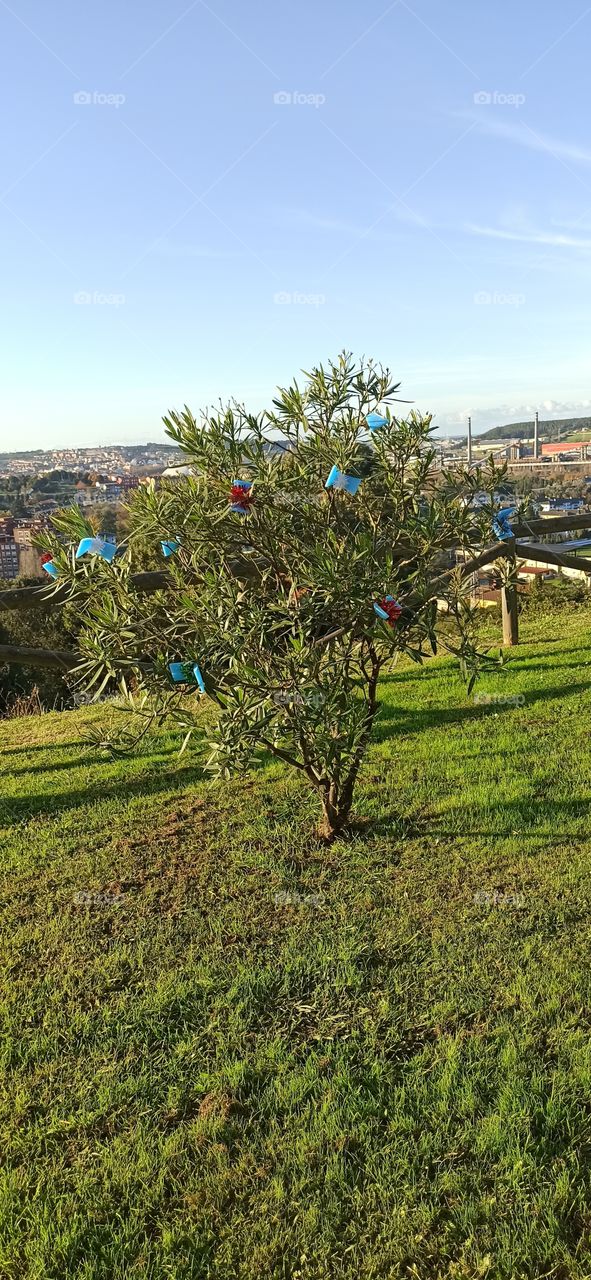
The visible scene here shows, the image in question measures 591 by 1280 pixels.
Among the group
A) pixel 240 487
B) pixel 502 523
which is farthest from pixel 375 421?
pixel 502 523

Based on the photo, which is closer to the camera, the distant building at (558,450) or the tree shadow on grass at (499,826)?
the tree shadow on grass at (499,826)

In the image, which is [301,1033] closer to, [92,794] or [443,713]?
[92,794]

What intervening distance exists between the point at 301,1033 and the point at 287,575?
204cm

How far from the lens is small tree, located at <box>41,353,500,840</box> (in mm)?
3395

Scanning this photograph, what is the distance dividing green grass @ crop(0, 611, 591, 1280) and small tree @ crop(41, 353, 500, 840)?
77 centimetres

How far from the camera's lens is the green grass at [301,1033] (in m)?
2.12

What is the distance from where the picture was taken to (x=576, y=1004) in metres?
2.88

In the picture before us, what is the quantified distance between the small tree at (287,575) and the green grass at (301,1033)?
77 centimetres

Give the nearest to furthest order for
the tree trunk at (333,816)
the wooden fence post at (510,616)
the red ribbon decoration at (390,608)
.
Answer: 1. the red ribbon decoration at (390,608)
2. the tree trunk at (333,816)
3. the wooden fence post at (510,616)

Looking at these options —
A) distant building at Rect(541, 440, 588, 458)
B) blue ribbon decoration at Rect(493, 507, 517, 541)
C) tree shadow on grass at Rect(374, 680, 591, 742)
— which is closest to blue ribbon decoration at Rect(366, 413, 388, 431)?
blue ribbon decoration at Rect(493, 507, 517, 541)

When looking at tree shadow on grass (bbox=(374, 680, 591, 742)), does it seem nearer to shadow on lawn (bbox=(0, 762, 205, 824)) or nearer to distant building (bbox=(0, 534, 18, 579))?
shadow on lawn (bbox=(0, 762, 205, 824))

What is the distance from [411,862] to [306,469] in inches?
82.7

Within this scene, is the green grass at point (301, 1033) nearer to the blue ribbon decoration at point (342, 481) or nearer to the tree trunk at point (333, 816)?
the tree trunk at point (333, 816)

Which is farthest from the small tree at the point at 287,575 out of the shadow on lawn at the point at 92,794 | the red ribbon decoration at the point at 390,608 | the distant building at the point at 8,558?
the distant building at the point at 8,558
